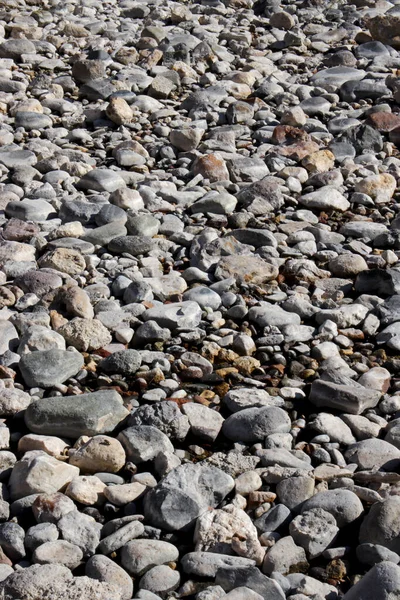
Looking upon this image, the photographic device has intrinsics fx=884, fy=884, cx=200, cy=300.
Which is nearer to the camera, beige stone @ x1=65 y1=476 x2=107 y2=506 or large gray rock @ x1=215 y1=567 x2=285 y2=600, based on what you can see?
large gray rock @ x1=215 y1=567 x2=285 y2=600

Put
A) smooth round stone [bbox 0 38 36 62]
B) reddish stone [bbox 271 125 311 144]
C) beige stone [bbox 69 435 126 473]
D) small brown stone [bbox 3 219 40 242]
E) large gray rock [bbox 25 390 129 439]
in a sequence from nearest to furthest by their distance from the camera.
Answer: beige stone [bbox 69 435 126 473] → large gray rock [bbox 25 390 129 439] → small brown stone [bbox 3 219 40 242] → reddish stone [bbox 271 125 311 144] → smooth round stone [bbox 0 38 36 62]

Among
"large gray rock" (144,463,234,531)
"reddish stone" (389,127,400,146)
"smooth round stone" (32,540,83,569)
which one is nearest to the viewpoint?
"smooth round stone" (32,540,83,569)

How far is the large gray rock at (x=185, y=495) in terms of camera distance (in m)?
2.25

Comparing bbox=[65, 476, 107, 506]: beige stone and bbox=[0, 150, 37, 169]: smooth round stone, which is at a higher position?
bbox=[65, 476, 107, 506]: beige stone

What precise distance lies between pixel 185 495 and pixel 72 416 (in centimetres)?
50

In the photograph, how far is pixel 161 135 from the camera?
500 cm

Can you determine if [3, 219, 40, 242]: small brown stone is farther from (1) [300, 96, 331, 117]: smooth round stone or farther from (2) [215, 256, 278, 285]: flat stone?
(1) [300, 96, 331, 117]: smooth round stone

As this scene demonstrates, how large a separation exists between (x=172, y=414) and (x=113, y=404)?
0.60 ft

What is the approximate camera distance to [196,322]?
3262 millimetres

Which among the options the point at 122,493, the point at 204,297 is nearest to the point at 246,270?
the point at 204,297

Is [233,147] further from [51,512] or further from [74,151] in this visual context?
[51,512]

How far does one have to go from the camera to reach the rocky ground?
2176 mm

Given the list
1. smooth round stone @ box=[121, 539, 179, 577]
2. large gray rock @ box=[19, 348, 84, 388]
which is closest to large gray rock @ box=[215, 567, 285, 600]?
smooth round stone @ box=[121, 539, 179, 577]

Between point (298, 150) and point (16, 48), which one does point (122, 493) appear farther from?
point (16, 48)
